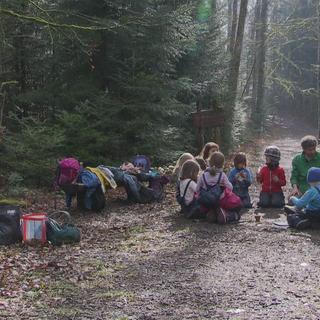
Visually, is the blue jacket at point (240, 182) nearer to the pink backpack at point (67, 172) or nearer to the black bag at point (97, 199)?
the black bag at point (97, 199)

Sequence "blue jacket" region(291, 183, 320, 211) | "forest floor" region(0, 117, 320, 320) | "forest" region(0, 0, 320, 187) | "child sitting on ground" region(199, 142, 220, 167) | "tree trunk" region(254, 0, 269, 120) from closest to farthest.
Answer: "forest floor" region(0, 117, 320, 320) → "blue jacket" region(291, 183, 320, 211) → "child sitting on ground" region(199, 142, 220, 167) → "forest" region(0, 0, 320, 187) → "tree trunk" region(254, 0, 269, 120)

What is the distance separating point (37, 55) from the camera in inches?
593

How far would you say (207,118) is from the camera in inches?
560

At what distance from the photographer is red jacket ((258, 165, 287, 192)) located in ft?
31.1

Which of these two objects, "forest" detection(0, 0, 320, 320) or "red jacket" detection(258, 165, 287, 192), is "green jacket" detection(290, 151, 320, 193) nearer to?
"forest" detection(0, 0, 320, 320)

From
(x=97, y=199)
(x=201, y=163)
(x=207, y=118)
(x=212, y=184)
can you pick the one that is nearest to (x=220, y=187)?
(x=212, y=184)

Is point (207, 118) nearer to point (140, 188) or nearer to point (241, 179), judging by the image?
point (140, 188)

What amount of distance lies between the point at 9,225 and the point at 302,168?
5337mm

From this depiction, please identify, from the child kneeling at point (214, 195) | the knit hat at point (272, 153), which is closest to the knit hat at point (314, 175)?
the child kneeling at point (214, 195)

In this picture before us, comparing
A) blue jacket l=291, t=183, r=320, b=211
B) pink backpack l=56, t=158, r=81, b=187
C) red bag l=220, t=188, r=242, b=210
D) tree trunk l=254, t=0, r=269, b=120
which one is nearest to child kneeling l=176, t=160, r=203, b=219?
red bag l=220, t=188, r=242, b=210

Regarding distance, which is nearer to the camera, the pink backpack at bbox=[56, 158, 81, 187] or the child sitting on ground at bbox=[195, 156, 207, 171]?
the pink backpack at bbox=[56, 158, 81, 187]

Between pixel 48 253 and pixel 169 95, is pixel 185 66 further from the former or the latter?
pixel 48 253

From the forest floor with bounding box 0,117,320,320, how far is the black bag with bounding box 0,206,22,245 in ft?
0.71

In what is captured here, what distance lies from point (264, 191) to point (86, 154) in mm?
4642
